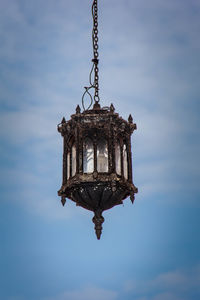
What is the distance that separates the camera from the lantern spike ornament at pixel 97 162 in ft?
27.9

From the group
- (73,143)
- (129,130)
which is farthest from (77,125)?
(129,130)

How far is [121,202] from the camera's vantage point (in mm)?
8930

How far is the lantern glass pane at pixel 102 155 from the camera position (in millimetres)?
8633

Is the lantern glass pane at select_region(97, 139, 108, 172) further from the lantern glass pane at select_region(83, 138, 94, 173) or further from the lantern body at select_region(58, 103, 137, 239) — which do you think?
the lantern glass pane at select_region(83, 138, 94, 173)

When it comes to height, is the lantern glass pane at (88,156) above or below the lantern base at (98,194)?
above

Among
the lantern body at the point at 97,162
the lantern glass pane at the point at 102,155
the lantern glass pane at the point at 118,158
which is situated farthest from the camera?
the lantern glass pane at the point at 118,158

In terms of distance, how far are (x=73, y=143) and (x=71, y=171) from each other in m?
0.54

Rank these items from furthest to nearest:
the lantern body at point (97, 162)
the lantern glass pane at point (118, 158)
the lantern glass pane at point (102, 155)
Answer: the lantern glass pane at point (118, 158) → the lantern glass pane at point (102, 155) → the lantern body at point (97, 162)

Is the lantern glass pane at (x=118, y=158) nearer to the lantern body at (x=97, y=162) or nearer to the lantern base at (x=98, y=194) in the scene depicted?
the lantern body at (x=97, y=162)

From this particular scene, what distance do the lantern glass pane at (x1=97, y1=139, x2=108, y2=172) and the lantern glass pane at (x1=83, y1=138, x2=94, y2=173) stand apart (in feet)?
0.38

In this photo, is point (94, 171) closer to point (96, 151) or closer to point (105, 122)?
point (96, 151)

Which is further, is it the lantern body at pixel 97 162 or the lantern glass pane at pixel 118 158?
the lantern glass pane at pixel 118 158

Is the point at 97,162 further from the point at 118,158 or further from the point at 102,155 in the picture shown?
the point at 118,158

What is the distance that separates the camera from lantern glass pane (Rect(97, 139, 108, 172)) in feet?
28.3
